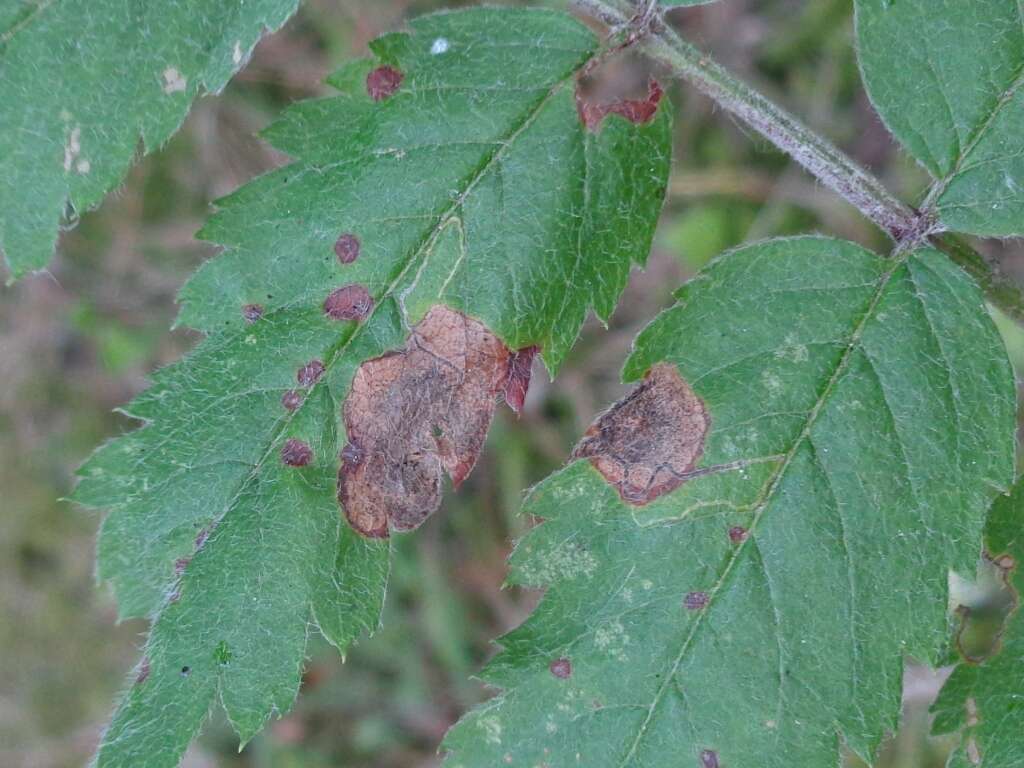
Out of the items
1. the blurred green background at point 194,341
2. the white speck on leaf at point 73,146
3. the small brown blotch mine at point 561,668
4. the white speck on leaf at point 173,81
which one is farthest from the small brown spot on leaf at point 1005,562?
the white speck on leaf at point 73,146

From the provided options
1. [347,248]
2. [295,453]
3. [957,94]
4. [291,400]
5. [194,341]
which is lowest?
[957,94]

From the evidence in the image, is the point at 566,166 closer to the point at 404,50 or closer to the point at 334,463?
the point at 404,50

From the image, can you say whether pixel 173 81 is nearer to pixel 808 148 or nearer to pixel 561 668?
pixel 808 148

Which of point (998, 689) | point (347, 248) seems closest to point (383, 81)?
point (347, 248)

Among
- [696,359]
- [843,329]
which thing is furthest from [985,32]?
[696,359]

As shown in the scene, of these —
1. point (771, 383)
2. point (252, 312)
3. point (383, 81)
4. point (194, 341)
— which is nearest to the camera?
point (771, 383)

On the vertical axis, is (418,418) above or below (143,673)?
above
